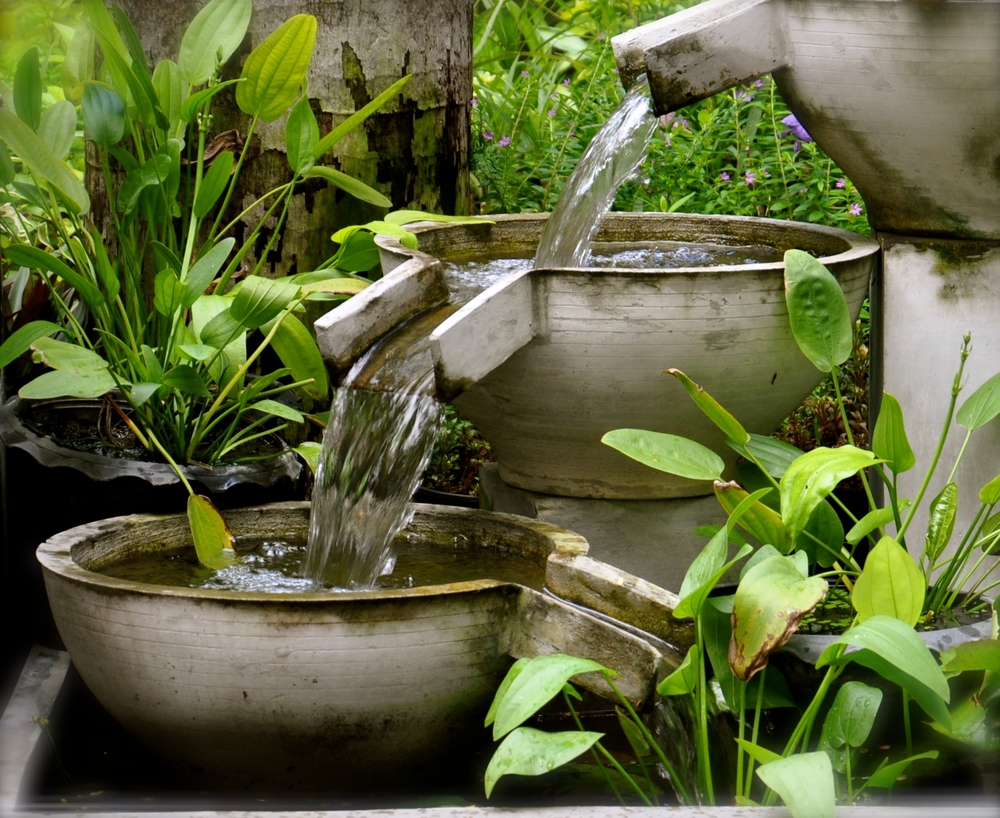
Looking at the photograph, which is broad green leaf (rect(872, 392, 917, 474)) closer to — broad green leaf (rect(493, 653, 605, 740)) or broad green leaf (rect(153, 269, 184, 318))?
broad green leaf (rect(493, 653, 605, 740))

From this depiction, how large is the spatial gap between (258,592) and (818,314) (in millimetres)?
946

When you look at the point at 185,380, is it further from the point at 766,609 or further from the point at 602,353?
the point at 766,609

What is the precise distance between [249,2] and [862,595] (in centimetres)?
154

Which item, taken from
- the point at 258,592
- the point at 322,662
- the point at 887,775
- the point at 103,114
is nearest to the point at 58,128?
the point at 103,114

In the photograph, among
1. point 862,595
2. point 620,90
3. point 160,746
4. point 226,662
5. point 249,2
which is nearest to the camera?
point 862,595

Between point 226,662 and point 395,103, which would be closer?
point 226,662

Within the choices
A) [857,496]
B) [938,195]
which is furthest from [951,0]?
[857,496]

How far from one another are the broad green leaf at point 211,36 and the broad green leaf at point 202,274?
0.37 meters

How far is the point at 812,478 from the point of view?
5.15ft

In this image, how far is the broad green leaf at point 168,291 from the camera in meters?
2.03

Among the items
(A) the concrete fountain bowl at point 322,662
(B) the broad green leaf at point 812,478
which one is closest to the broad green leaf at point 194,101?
(A) the concrete fountain bowl at point 322,662

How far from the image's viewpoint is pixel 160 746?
5.73 feet

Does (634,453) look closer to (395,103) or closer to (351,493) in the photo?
(351,493)

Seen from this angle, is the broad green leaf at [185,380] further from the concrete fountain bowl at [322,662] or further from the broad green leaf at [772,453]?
the broad green leaf at [772,453]
